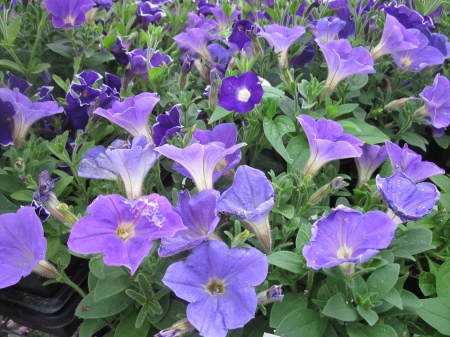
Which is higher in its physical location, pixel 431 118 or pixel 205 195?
pixel 205 195

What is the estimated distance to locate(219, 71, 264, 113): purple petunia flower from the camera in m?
1.31

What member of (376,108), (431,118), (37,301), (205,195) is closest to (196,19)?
(376,108)

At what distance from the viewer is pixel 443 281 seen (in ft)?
4.26

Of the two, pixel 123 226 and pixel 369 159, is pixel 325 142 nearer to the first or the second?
pixel 369 159

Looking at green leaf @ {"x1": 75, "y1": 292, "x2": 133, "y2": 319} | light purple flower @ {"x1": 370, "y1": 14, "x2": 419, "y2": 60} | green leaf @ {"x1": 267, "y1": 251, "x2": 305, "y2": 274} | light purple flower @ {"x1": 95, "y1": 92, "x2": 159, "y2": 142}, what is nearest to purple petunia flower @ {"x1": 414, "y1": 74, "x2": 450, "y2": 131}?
light purple flower @ {"x1": 370, "y1": 14, "x2": 419, "y2": 60}

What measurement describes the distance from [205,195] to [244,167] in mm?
118

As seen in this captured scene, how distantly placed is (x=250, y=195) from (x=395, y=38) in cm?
107

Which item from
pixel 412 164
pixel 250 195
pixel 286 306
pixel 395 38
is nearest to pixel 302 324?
pixel 286 306

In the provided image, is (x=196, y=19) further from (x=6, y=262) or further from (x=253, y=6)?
(x=6, y=262)

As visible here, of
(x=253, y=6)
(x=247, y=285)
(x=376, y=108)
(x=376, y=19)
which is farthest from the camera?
(x=253, y=6)

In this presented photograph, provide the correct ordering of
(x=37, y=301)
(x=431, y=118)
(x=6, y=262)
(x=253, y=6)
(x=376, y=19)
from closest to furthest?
(x=6, y=262)
(x=37, y=301)
(x=431, y=118)
(x=376, y=19)
(x=253, y=6)

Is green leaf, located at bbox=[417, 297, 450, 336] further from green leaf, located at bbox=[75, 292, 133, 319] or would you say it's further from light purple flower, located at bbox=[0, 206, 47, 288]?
light purple flower, located at bbox=[0, 206, 47, 288]

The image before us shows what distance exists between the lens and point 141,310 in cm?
107

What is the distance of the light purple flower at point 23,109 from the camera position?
4.73ft
